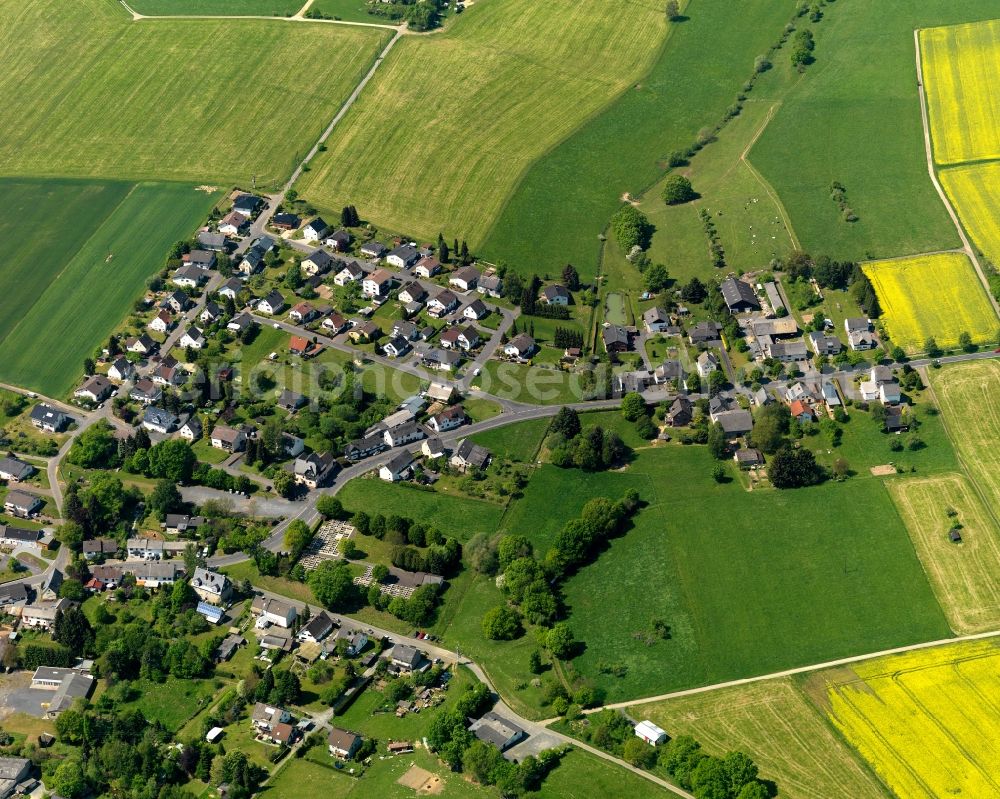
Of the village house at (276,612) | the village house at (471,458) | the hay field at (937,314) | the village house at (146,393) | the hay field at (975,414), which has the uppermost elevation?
the hay field at (937,314)

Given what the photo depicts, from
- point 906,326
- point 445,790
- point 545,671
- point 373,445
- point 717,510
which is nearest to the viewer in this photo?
point 445,790

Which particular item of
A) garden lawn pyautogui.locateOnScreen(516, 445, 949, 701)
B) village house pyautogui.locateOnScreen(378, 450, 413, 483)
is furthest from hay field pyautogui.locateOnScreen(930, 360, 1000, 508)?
village house pyautogui.locateOnScreen(378, 450, 413, 483)

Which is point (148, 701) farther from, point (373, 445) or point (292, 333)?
point (292, 333)

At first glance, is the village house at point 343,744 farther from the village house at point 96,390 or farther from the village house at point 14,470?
the village house at point 96,390

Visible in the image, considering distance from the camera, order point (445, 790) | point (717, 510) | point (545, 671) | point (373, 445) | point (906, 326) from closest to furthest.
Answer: point (445, 790) → point (545, 671) → point (717, 510) → point (373, 445) → point (906, 326)

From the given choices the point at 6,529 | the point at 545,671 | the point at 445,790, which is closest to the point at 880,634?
the point at 545,671

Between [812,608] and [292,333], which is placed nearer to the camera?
[812,608]

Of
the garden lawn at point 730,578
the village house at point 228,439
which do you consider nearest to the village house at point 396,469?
the garden lawn at point 730,578
